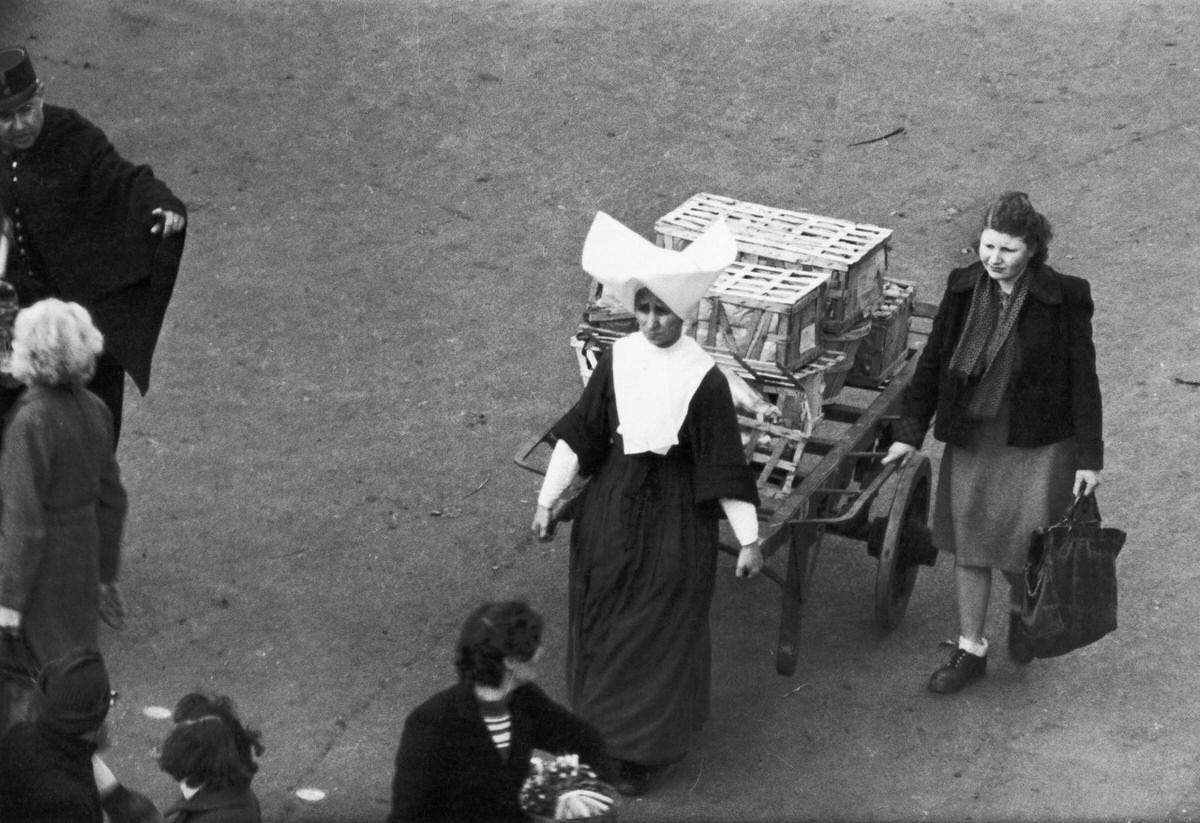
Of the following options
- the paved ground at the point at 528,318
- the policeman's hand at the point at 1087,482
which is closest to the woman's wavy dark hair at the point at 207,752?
the paved ground at the point at 528,318

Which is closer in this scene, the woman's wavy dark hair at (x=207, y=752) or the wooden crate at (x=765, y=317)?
the woman's wavy dark hair at (x=207, y=752)

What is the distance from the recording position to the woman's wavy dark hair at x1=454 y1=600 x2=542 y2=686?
443 centimetres

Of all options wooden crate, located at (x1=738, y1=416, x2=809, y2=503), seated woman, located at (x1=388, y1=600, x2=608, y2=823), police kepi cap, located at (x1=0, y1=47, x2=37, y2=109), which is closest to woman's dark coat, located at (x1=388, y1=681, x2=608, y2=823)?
seated woman, located at (x1=388, y1=600, x2=608, y2=823)

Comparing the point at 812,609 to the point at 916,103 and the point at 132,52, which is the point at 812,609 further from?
the point at 132,52

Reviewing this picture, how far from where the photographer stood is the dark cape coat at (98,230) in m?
6.75

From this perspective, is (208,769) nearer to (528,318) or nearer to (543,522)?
(543,522)

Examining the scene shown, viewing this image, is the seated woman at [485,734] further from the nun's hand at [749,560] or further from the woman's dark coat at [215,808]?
the nun's hand at [749,560]

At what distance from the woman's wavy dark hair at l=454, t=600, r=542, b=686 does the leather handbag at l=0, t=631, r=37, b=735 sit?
186cm

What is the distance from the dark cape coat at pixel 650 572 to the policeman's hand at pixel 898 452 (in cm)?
82

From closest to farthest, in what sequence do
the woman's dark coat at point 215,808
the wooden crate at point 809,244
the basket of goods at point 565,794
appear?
1. the woman's dark coat at point 215,808
2. the basket of goods at point 565,794
3. the wooden crate at point 809,244

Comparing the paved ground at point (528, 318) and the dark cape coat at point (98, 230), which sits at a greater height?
the dark cape coat at point (98, 230)

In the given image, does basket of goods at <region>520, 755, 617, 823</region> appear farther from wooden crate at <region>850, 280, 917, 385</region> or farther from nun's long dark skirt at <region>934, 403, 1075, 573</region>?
wooden crate at <region>850, 280, 917, 385</region>

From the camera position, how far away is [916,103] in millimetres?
11203

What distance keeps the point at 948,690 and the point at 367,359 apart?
3.56 metres
